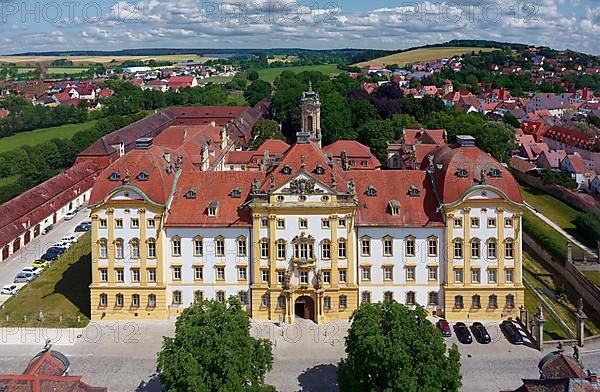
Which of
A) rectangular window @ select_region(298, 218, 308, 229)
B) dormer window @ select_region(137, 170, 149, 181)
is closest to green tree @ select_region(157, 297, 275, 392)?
rectangular window @ select_region(298, 218, 308, 229)

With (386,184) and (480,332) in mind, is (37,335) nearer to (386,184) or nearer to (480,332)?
(386,184)

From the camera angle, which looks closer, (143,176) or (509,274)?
(509,274)

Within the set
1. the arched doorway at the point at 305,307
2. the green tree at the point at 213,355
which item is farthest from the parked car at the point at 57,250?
the green tree at the point at 213,355

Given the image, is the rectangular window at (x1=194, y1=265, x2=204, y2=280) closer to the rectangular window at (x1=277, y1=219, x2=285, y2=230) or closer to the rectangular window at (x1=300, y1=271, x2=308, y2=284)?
the rectangular window at (x1=277, y1=219, x2=285, y2=230)

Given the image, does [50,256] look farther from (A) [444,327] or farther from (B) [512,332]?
(B) [512,332]

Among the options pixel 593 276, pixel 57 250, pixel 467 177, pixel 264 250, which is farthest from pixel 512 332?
pixel 57 250

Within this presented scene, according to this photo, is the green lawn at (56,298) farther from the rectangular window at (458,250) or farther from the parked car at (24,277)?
the rectangular window at (458,250)

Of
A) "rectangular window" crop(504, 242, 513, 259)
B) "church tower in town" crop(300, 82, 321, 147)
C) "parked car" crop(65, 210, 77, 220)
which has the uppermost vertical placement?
"church tower in town" crop(300, 82, 321, 147)
